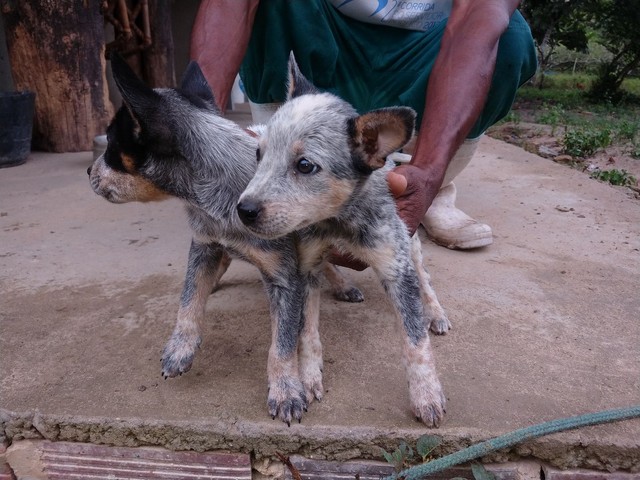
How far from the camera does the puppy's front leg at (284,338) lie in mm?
2184

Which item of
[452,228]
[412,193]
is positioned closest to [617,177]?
[452,228]

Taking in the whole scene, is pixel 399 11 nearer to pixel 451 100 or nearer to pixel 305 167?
pixel 451 100

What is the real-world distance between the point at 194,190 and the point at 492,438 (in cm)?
137

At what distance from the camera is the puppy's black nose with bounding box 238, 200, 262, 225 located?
192 cm

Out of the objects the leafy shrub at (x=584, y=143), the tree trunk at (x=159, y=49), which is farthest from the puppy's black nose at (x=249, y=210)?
the tree trunk at (x=159, y=49)

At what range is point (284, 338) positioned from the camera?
221 centimetres

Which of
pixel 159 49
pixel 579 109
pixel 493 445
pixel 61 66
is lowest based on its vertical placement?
pixel 579 109

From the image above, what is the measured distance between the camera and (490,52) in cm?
289

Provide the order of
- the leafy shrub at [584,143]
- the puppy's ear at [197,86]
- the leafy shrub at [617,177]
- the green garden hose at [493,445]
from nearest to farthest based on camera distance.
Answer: the green garden hose at [493,445] → the puppy's ear at [197,86] → the leafy shrub at [617,177] → the leafy shrub at [584,143]

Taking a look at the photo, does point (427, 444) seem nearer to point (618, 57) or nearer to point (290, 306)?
point (290, 306)

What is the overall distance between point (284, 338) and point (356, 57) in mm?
2237

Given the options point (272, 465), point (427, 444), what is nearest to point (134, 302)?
point (272, 465)

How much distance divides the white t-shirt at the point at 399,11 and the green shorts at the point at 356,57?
0.05 m

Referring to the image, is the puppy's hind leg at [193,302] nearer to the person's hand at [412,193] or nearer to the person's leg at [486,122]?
the person's hand at [412,193]
